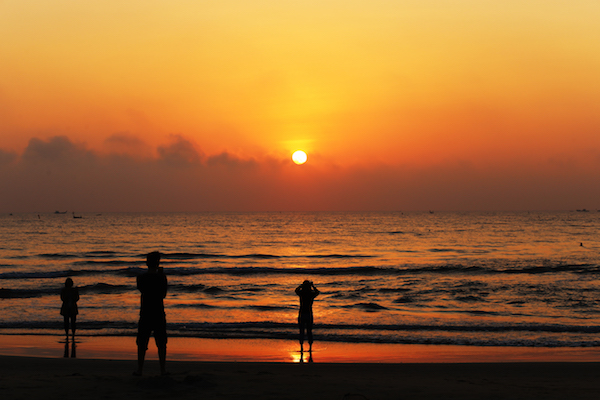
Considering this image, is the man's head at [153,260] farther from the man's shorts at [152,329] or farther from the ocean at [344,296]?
the ocean at [344,296]

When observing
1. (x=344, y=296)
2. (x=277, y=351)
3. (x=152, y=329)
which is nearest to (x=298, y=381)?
(x=152, y=329)

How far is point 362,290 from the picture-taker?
28828mm

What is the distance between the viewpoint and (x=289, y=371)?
1070cm

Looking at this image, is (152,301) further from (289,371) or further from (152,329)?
(289,371)

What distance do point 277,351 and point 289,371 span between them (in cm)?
361

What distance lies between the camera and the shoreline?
522 inches

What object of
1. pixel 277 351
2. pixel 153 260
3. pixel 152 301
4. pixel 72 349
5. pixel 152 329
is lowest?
pixel 277 351

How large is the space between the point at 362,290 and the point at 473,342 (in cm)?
1329

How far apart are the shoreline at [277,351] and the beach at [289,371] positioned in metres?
0.03

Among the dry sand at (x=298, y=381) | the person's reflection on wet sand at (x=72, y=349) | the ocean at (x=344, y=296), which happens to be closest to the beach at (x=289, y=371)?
the dry sand at (x=298, y=381)

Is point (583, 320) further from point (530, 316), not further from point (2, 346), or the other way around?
point (2, 346)

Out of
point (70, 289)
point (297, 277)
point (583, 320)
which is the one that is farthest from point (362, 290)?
point (70, 289)

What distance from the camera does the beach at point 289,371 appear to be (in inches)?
326

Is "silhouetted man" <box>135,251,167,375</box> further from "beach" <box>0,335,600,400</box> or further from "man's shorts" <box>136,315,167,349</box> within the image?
"beach" <box>0,335,600,400</box>
